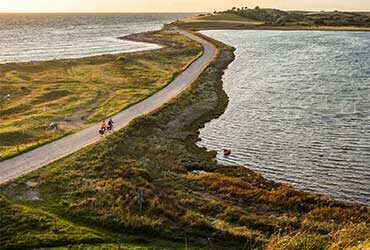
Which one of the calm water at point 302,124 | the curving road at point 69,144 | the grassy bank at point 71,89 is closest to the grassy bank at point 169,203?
the curving road at point 69,144

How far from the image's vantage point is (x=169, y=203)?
98.3 feet

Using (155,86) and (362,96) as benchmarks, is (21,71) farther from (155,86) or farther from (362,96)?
(362,96)

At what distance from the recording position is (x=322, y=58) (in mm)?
106875

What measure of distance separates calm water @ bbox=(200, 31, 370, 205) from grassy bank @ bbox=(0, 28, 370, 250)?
3245 mm

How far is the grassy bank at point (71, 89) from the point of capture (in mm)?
48500

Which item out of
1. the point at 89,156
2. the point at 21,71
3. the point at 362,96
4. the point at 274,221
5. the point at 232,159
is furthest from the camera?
the point at 21,71

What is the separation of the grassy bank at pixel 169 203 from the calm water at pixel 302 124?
10.6 feet

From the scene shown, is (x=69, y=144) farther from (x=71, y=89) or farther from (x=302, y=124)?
(x=71, y=89)

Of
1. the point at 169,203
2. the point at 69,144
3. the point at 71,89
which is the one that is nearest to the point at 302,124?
the point at 69,144

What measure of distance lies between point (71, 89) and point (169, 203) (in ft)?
153

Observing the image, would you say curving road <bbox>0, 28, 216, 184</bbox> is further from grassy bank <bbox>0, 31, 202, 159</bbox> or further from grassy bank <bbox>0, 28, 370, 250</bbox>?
grassy bank <bbox>0, 28, 370, 250</bbox>

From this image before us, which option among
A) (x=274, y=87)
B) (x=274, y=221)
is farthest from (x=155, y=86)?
(x=274, y=221)

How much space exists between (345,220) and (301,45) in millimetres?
113950

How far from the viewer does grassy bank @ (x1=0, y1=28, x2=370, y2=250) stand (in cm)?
2498
